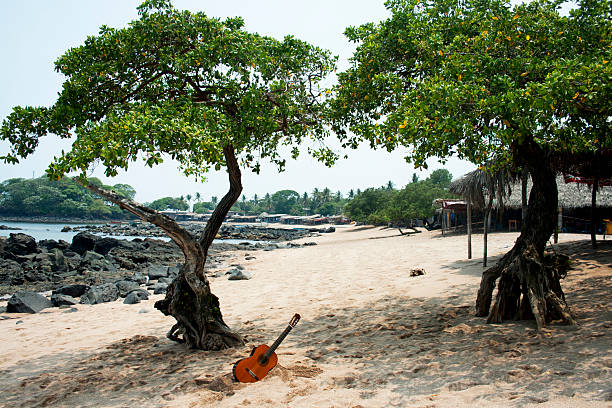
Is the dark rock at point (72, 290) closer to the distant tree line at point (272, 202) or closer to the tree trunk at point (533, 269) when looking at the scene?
the tree trunk at point (533, 269)

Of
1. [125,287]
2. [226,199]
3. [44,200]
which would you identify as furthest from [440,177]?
[44,200]

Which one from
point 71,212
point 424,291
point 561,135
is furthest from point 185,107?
point 71,212

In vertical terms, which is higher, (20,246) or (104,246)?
(20,246)

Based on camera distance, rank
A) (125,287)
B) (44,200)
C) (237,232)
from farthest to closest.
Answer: (44,200)
(237,232)
(125,287)

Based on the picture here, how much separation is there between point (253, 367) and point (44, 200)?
374 feet


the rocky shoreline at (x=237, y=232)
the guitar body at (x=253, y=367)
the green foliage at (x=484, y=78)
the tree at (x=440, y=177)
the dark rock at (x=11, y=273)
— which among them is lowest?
the rocky shoreline at (x=237, y=232)

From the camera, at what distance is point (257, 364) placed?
4.81m

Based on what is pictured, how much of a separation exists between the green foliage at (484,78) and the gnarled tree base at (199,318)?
3.58m

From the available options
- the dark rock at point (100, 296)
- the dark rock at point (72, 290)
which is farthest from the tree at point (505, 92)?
the dark rock at point (72, 290)

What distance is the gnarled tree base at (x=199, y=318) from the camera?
605cm

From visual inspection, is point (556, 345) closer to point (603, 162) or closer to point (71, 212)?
point (603, 162)

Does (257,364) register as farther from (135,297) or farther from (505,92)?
(135,297)

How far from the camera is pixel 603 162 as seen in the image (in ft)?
36.2

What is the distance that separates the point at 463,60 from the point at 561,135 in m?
1.76
